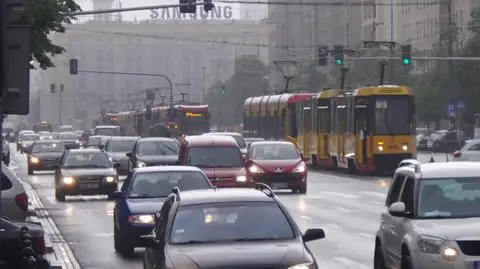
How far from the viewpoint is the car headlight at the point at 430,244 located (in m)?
14.2

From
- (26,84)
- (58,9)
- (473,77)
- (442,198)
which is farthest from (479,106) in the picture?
(26,84)

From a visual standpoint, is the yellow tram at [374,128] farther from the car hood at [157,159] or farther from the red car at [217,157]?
the red car at [217,157]

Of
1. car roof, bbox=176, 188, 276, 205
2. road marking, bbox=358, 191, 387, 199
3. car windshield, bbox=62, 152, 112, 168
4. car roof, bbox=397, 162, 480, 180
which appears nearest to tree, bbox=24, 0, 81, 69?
car roof, bbox=176, 188, 276, 205

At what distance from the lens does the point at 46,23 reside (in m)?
24.5

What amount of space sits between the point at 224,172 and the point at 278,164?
19.9 ft

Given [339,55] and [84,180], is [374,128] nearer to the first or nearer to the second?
[339,55]

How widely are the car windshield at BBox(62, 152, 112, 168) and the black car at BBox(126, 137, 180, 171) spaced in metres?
3.24

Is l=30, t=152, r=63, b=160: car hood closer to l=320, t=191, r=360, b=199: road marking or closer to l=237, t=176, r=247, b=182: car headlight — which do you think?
l=320, t=191, r=360, b=199: road marking

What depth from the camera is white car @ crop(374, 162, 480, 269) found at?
14156 millimetres

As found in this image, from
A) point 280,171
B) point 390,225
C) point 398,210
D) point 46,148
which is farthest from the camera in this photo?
point 46,148

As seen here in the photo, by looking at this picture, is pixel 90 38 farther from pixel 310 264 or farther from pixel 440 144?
pixel 310 264

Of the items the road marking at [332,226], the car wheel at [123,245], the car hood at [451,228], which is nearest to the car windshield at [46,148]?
the road marking at [332,226]

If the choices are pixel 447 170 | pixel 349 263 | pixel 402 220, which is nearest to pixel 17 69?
pixel 402 220

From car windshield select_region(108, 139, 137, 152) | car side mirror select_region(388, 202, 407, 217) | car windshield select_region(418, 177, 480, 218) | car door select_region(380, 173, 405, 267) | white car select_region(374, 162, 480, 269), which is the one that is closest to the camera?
white car select_region(374, 162, 480, 269)
